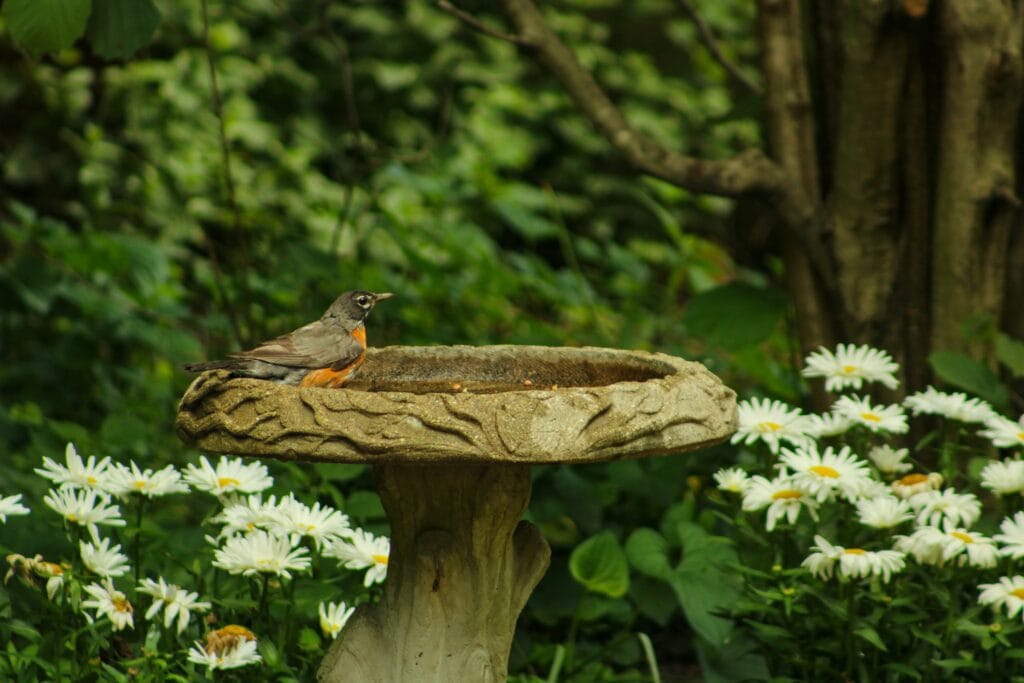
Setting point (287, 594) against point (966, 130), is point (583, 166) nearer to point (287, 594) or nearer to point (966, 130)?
point (966, 130)

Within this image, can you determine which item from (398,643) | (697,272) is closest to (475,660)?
(398,643)

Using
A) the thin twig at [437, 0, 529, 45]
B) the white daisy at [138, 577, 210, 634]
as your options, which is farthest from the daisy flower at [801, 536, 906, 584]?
the thin twig at [437, 0, 529, 45]

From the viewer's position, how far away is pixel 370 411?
212cm

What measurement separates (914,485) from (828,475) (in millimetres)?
278

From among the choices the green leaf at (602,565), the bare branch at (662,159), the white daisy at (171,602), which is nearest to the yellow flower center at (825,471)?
the green leaf at (602,565)

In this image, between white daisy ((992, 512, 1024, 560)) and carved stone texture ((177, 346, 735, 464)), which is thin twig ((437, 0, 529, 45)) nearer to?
carved stone texture ((177, 346, 735, 464))

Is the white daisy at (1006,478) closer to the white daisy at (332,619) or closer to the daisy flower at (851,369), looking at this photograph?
the daisy flower at (851,369)

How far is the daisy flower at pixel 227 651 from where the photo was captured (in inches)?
95.1

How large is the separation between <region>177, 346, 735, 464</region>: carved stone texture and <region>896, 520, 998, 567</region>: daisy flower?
1.68 feet

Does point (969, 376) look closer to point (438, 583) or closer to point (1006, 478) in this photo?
point (1006, 478)

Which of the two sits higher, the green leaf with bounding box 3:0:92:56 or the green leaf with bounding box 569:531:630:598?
the green leaf with bounding box 3:0:92:56

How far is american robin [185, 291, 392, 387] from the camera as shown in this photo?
7.81ft

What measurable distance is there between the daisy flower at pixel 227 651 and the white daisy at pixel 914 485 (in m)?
1.43

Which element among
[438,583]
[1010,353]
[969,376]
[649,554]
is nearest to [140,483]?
[438,583]
